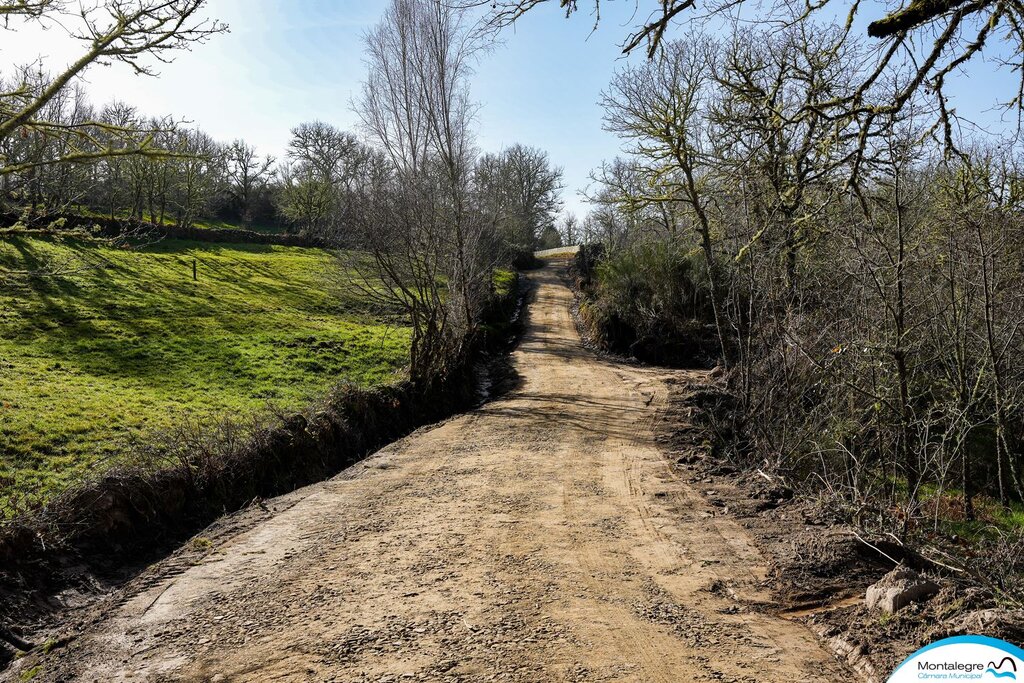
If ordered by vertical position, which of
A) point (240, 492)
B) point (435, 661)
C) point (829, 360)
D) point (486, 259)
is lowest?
point (240, 492)

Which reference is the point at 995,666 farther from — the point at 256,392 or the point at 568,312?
the point at 568,312

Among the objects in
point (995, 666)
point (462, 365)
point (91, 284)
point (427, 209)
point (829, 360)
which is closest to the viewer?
point (995, 666)

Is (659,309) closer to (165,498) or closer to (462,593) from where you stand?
(165,498)

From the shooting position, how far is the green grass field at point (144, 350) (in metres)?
9.80

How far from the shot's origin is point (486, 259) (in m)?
23.8

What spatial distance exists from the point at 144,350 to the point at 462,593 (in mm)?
13996

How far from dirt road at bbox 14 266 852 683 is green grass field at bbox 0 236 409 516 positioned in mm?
3428

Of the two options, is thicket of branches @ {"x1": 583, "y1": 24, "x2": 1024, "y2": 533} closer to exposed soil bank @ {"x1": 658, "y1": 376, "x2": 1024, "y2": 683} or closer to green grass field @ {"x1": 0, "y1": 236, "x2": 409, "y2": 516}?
exposed soil bank @ {"x1": 658, "y1": 376, "x2": 1024, "y2": 683}

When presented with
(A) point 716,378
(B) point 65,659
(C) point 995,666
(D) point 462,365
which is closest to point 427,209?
(D) point 462,365

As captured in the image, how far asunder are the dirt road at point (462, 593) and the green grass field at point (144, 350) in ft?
11.2

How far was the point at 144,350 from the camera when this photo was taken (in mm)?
16312

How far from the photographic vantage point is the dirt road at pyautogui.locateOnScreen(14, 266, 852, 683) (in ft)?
14.1

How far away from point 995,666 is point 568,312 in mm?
28979

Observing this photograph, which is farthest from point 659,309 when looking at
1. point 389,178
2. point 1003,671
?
point 1003,671
